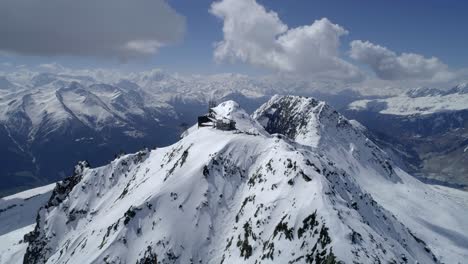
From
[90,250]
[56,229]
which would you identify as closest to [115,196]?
[56,229]

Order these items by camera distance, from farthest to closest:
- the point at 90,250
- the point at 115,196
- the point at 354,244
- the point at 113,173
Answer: the point at 113,173 < the point at 115,196 < the point at 90,250 < the point at 354,244

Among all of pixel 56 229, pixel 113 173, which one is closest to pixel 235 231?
pixel 113 173

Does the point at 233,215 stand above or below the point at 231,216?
above

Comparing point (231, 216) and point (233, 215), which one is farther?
point (233, 215)

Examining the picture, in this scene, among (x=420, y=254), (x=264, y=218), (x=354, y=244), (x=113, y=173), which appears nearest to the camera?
(x=354, y=244)

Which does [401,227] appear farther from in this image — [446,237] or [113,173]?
[113,173]

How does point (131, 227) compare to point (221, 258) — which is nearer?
point (221, 258)

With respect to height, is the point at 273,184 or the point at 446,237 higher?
the point at 273,184

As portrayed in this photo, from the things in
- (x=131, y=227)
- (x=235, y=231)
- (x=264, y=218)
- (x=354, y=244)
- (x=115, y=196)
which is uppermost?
(x=354, y=244)

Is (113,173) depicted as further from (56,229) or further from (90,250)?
(90,250)
